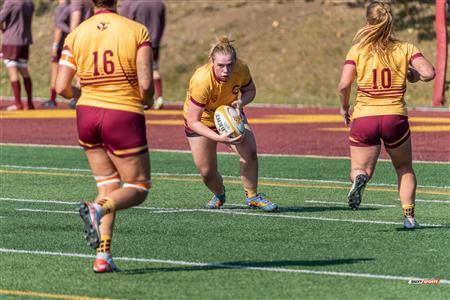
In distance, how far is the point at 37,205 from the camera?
1377 cm

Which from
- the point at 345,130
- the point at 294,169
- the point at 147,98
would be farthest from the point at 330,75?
the point at 147,98

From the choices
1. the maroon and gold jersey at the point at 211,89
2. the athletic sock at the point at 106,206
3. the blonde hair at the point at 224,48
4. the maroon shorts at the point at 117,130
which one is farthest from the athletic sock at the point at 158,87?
the athletic sock at the point at 106,206

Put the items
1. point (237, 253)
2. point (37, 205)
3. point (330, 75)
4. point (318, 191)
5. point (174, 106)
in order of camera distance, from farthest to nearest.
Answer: point (330, 75)
point (174, 106)
point (318, 191)
point (37, 205)
point (237, 253)

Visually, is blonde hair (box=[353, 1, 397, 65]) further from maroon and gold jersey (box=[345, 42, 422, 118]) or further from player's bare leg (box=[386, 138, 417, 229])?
player's bare leg (box=[386, 138, 417, 229])

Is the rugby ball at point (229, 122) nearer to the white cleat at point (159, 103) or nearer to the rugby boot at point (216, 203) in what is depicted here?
the rugby boot at point (216, 203)

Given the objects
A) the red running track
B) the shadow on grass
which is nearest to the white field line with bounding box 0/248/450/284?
the shadow on grass

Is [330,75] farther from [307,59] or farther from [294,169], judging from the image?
[294,169]

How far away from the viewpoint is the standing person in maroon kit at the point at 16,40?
27734 mm

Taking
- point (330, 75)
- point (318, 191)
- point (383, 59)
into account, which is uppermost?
point (383, 59)

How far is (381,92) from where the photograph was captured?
12.0 metres

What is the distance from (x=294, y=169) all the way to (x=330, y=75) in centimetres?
1655

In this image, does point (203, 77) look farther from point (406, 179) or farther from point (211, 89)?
point (406, 179)

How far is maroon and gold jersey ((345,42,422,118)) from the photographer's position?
11914 millimetres

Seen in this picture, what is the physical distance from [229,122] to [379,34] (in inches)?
62.1
